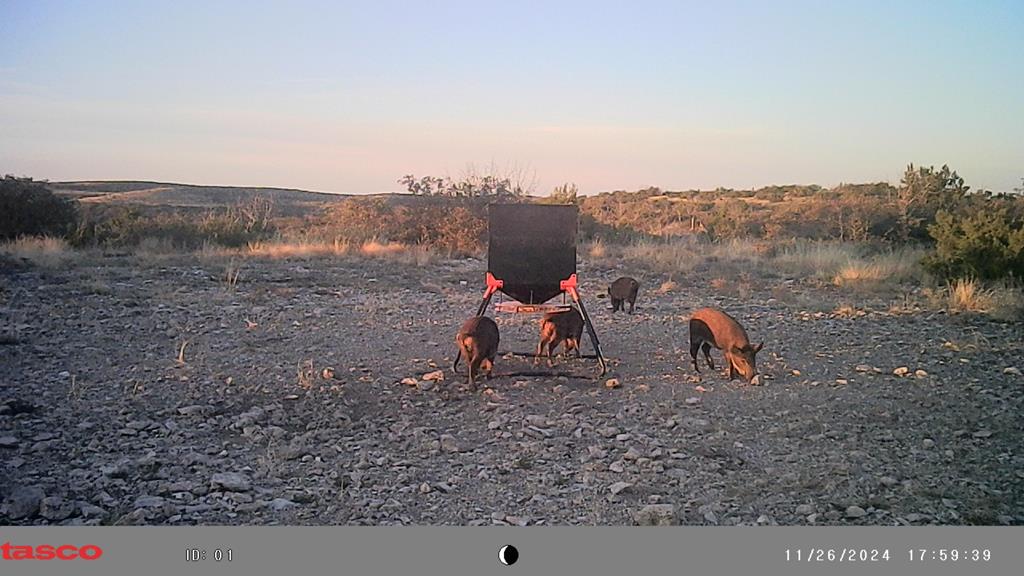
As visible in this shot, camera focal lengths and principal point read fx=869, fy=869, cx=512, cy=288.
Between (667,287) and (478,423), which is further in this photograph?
(667,287)

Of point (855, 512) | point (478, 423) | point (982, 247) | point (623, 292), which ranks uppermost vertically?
point (982, 247)

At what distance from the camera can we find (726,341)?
228 inches

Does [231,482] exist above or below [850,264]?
below

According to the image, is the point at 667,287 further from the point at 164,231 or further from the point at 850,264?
the point at 164,231

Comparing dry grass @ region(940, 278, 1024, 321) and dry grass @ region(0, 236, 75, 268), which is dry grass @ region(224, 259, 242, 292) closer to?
dry grass @ region(0, 236, 75, 268)

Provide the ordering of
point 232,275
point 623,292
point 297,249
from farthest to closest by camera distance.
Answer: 1. point 297,249
2. point 232,275
3. point 623,292

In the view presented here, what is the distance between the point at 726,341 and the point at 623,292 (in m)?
3.09

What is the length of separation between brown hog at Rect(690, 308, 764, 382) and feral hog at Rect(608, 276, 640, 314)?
2.58 meters

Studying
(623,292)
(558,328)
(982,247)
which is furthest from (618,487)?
(982,247)
